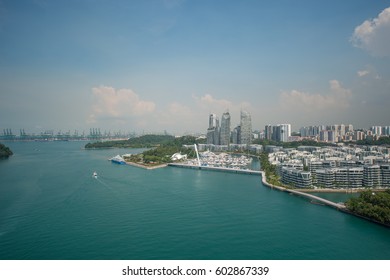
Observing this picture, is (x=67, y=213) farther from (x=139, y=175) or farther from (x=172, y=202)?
(x=139, y=175)

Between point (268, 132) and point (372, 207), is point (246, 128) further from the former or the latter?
point (372, 207)

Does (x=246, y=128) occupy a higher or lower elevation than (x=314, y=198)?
higher

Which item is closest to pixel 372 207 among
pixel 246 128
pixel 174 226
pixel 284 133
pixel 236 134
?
pixel 174 226

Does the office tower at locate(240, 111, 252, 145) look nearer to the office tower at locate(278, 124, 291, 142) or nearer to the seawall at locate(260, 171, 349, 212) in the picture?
the office tower at locate(278, 124, 291, 142)

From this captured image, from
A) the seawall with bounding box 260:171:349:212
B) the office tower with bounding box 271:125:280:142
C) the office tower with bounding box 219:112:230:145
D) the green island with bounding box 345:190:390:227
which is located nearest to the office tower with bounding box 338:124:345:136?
the office tower with bounding box 271:125:280:142

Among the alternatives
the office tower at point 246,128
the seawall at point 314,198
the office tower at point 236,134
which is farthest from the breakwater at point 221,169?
the office tower at point 236,134

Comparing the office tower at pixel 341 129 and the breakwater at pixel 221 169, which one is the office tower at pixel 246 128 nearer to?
the office tower at pixel 341 129
